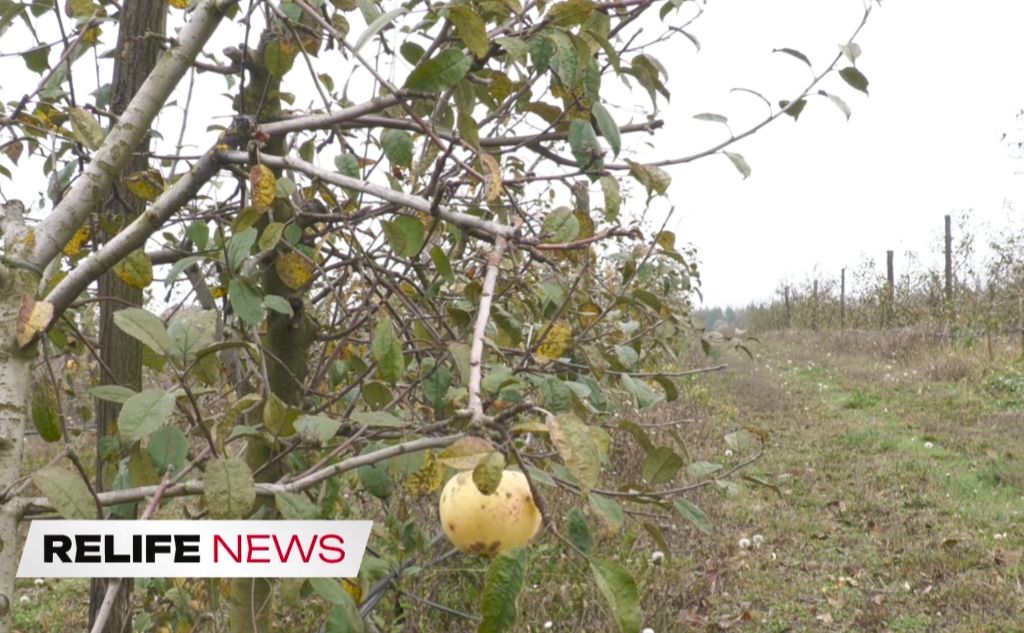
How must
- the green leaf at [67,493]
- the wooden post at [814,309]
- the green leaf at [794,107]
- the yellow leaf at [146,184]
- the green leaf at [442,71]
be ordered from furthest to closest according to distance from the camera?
the wooden post at [814,309], the green leaf at [794,107], the yellow leaf at [146,184], the green leaf at [442,71], the green leaf at [67,493]

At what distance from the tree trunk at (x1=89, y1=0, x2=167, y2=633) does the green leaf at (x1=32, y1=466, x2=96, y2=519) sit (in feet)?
2.84

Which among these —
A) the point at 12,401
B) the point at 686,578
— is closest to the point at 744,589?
the point at 686,578

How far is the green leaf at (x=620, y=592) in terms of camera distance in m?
0.72

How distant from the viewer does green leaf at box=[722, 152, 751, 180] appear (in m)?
→ 1.26

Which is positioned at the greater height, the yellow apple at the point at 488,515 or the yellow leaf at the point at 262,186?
the yellow leaf at the point at 262,186

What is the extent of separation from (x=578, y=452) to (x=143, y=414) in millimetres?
468

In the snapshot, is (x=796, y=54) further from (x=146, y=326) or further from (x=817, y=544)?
(x=817, y=544)

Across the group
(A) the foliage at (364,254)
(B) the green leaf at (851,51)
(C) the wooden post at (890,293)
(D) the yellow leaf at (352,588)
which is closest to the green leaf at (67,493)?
(A) the foliage at (364,254)

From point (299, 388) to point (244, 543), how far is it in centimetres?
59

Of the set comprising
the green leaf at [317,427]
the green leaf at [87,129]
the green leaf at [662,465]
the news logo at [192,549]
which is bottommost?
the news logo at [192,549]

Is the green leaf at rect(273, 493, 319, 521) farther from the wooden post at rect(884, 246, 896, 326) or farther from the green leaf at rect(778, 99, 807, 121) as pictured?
the wooden post at rect(884, 246, 896, 326)

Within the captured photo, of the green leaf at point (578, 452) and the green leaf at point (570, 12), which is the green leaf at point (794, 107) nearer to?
the green leaf at point (570, 12)

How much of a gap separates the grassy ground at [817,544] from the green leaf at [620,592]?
59 centimetres

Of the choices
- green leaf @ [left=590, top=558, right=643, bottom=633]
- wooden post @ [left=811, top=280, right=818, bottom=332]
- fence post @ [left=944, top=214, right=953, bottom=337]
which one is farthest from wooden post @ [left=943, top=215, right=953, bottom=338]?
green leaf @ [left=590, top=558, right=643, bottom=633]
